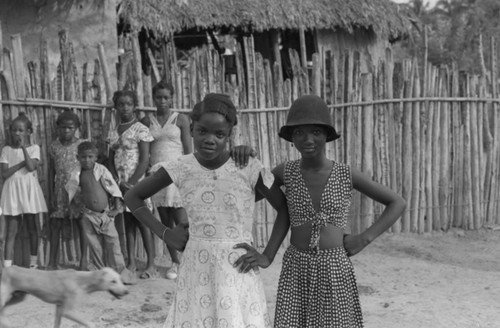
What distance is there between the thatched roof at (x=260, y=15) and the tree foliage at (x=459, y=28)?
373 inches

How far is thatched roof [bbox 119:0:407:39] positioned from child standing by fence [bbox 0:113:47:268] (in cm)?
543

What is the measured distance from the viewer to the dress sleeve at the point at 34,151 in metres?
5.70

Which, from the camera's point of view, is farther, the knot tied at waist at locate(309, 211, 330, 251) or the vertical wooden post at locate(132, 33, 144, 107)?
the vertical wooden post at locate(132, 33, 144, 107)

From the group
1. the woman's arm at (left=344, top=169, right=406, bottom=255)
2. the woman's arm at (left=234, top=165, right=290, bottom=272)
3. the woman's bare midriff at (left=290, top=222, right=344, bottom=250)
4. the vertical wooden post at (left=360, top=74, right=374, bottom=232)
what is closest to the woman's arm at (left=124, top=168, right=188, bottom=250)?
the woman's arm at (left=234, top=165, right=290, bottom=272)

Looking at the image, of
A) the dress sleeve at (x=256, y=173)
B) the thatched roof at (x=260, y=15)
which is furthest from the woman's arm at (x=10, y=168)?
the thatched roof at (x=260, y=15)

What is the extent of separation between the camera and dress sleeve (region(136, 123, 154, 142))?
5.73 meters

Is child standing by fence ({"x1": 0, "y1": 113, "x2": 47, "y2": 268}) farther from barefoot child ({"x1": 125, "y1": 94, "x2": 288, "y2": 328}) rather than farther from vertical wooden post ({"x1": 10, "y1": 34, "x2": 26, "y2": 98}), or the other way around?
barefoot child ({"x1": 125, "y1": 94, "x2": 288, "y2": 328})

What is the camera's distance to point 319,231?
3092mm

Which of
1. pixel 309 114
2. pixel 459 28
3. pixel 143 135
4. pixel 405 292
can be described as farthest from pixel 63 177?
pixel 459 28

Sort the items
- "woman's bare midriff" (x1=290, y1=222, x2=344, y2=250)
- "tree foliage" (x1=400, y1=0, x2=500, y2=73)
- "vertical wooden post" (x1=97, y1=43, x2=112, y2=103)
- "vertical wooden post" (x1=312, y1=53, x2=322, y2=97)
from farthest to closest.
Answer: "tree foliage" (x1=400, y1=0, x2=500, y2=73)
"vertical wooden post" (x1=312, y1=53, x2=322, y2=97)
"vertical wooden post" (x1=97, y1=43, x2=112, y2=103)
"woman's bare midriff" (x1=290, y1=222, x2=344, y2=250)

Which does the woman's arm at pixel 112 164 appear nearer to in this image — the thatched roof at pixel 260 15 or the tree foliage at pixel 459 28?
the thatched roof at pixel 260 15

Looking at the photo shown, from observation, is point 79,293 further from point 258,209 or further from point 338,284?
point 258,209

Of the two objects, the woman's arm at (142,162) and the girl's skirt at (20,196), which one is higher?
the woman's arm at (142,162)

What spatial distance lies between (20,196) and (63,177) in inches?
14.2
